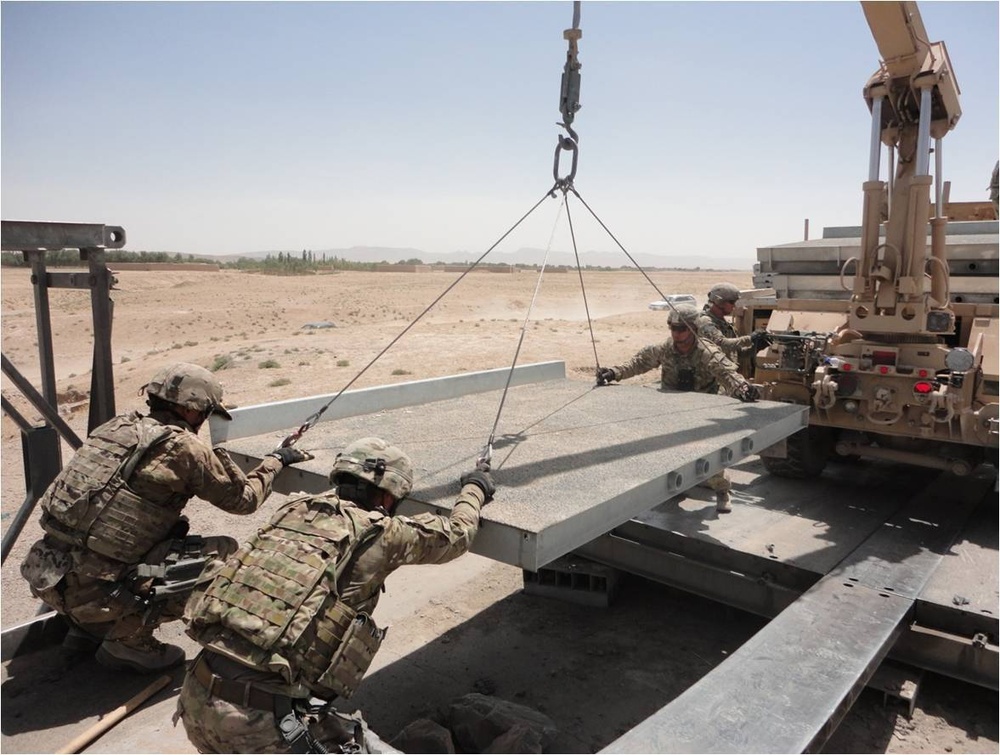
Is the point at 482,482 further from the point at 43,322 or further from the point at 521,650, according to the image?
the point at 43,322

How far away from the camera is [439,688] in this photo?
4.36 meters

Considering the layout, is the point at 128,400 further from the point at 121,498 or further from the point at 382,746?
the point at 382,746

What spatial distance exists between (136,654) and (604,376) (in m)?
3.91

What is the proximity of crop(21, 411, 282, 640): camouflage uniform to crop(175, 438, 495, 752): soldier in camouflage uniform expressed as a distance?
35.0 inches

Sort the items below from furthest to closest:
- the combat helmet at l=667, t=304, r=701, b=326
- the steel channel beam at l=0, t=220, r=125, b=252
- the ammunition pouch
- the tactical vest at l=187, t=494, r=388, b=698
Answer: the combat helmet at l=667, t=304, r=701, b=326, the steel channel beam at l=0, t=220, r=125, b=252, the ammunition pouch, the tactical vest at l=187, t=494, r=388, b=698

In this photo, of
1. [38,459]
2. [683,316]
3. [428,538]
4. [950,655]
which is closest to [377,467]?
[428,538]

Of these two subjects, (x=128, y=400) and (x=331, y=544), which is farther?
(x=128, y=400)

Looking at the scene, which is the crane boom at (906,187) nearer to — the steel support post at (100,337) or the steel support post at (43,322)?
the steel support post at (100,337)

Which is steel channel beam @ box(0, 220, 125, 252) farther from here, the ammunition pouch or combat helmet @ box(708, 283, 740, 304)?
combat helmet @ box(708, 283, 740, 304)

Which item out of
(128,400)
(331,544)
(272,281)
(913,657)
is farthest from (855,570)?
(272,281)

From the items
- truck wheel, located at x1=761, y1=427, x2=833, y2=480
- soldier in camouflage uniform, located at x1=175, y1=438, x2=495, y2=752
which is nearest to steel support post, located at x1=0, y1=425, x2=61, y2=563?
soldier in camouflage uniform, located at x1=175, y1=438, x2=495, y2=752

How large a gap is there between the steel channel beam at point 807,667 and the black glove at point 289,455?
2117 millimetres

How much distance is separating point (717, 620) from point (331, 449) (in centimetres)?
293

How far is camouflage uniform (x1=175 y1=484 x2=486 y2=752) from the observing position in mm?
2678
